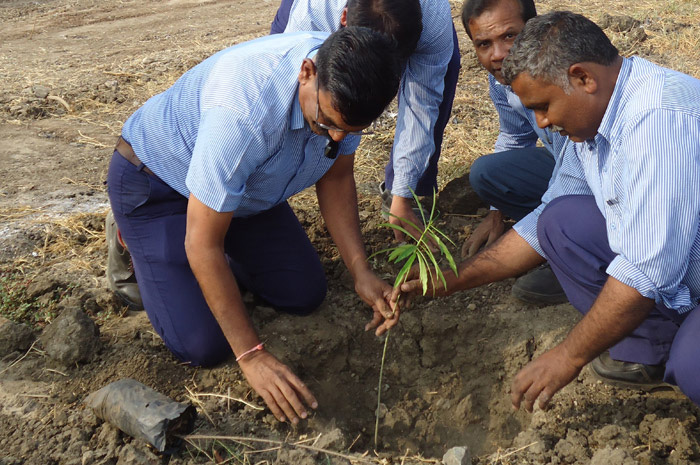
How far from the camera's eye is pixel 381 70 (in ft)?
6.70

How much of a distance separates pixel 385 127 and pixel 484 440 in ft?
9.33

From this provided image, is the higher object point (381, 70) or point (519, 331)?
point (381, 70)

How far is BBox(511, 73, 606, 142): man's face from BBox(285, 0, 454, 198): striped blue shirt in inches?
41.6

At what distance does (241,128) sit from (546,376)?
1293 mm

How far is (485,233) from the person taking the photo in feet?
11.1

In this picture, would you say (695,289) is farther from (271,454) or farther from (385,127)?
(385,127)

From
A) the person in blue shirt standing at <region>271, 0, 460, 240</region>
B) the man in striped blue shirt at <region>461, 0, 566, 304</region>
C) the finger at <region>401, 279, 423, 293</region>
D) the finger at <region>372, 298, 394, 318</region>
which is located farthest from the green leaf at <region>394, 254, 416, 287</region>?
the man in striped blue shirt at <region>461, 0, 566, 304</region>

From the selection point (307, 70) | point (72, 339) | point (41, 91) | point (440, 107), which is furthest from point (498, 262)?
point (41, 91)

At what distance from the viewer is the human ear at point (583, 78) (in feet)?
6.70

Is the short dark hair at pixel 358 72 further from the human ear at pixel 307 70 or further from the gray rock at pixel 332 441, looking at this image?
the gray rock at pixel 332 441

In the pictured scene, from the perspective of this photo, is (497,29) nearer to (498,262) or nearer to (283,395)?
(498,262)

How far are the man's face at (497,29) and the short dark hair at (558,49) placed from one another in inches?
26.0

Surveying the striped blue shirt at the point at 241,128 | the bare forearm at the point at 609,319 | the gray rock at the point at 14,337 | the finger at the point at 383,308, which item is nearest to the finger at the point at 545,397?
the bare forearm at the point at 609,319

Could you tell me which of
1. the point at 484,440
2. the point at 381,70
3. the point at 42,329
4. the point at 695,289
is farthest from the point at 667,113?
the point at 42,329
